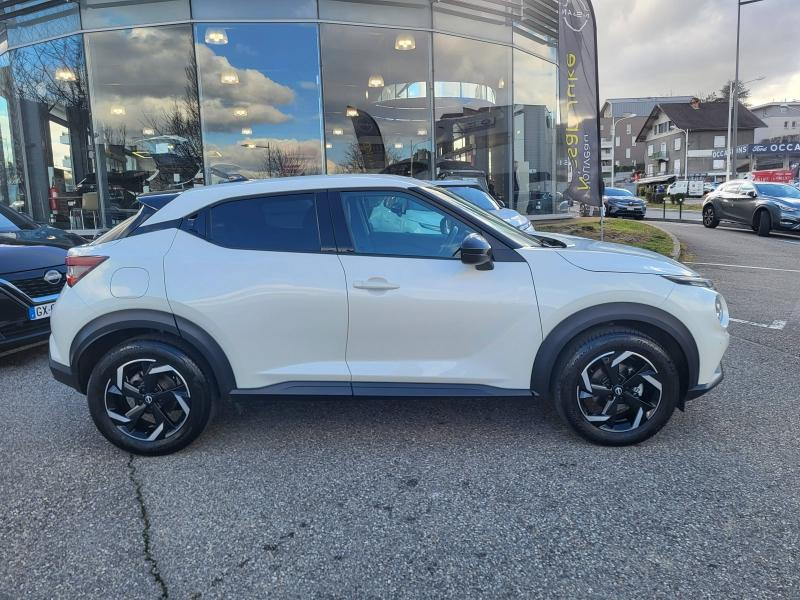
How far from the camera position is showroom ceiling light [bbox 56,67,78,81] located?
12.6m

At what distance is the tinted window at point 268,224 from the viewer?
3.54 metres

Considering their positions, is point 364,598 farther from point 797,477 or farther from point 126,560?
point 797,477

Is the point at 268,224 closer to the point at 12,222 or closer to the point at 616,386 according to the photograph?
the point at 616,386

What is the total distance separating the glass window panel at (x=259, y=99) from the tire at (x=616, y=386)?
34.2 ft

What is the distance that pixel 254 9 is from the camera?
12.4 meters

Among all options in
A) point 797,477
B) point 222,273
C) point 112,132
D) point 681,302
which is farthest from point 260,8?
point 797,477

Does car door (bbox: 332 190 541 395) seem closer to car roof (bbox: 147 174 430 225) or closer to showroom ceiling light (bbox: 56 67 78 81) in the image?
car roof (bbox: 147 174 430 225)

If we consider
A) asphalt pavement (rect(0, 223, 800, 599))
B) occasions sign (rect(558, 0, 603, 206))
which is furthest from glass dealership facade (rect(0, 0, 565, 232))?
asphalt pavement (rect(0, 223, 800, 599))

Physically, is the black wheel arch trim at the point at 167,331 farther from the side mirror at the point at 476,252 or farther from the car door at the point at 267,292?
the side mirror at the point at 476,252

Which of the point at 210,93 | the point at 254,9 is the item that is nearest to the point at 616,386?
the point at 210,93

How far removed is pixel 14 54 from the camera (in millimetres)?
13266

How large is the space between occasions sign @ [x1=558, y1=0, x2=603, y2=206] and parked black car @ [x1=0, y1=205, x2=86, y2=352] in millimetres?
7880

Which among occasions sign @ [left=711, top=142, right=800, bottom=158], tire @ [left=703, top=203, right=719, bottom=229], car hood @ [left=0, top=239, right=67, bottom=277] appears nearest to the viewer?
car hood @ [left=0, top=239, right=67, bottom=277]

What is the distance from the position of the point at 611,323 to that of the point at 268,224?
2109 millimetres
